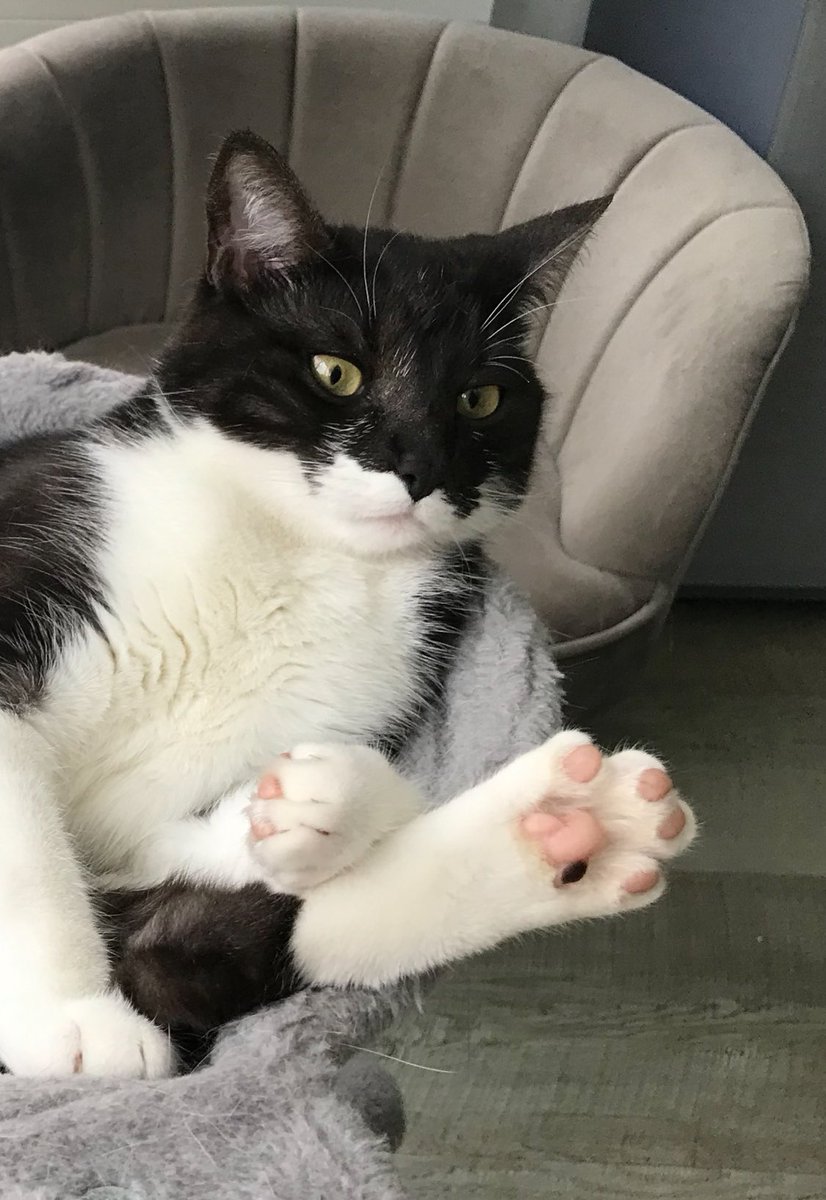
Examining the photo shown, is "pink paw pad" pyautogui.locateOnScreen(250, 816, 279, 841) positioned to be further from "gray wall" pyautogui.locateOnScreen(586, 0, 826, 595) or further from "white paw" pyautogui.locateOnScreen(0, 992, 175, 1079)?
"gray wall" pyautogui.locateOnScreen(586, 0, 826, 595)

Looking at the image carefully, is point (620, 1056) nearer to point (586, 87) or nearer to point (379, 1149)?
point (379, 1149)

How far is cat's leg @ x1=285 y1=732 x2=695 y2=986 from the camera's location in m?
0.63

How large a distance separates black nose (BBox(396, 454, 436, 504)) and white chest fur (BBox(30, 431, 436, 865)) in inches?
3.6

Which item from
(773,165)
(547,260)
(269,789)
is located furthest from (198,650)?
(773,165)

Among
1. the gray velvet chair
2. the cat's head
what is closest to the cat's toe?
the cat's head

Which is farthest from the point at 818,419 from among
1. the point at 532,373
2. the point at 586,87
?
the point at 532,373

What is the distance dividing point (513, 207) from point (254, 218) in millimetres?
1108

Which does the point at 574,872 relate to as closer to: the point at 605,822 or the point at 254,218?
the point at 605,822

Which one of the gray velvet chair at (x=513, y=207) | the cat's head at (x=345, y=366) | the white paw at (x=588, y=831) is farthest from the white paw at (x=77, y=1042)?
the gray velvet chair at (x=513, y=207)

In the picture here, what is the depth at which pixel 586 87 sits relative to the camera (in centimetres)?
170

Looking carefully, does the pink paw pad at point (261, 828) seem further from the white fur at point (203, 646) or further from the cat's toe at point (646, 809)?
the cat's toe at point (646, 809)

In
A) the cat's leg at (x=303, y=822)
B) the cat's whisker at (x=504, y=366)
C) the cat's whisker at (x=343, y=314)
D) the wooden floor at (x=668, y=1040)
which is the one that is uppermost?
the cat's whisker at (x=343, y=314)

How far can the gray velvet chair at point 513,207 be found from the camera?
1337mm

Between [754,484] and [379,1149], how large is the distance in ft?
5.03
